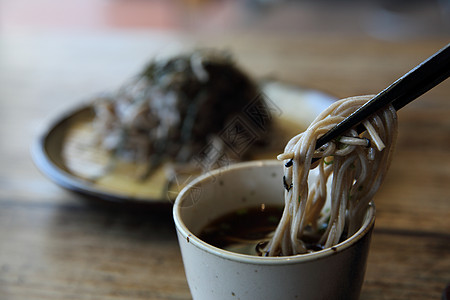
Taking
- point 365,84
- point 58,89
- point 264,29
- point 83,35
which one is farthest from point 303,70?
point 264,29

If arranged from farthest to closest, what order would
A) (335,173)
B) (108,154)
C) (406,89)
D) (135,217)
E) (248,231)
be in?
(108,154), (135,217), (248,231), (335,173), (406,89)

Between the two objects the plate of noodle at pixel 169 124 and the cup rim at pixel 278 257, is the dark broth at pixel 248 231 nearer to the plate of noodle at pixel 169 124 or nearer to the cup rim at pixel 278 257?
the cup rim at pixel 278 257

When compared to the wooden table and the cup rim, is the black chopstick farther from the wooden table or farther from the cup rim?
the wooden table

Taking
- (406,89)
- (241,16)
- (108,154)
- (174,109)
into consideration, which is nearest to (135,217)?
(108,154)

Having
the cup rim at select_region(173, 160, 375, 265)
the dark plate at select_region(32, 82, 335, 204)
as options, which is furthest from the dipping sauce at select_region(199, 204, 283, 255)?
the dark plate at select_region(32, 82, 335, 204)

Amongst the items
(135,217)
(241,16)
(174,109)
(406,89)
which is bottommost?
(241,16)

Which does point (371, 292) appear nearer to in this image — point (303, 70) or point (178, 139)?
point (178, 139)

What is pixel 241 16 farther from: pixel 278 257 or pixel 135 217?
pixel 278 257
